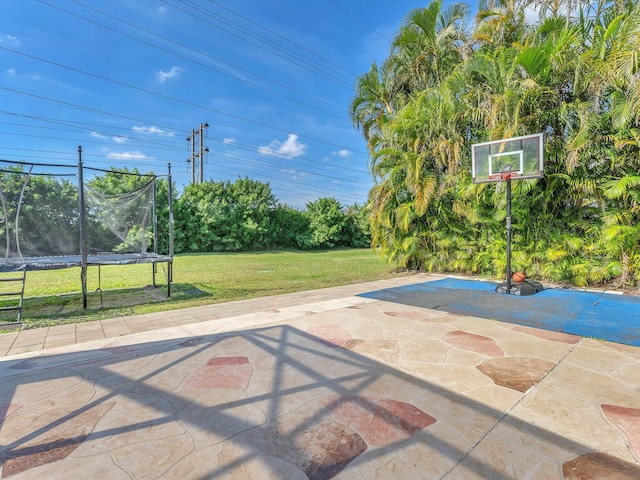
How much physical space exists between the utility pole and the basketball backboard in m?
20.9

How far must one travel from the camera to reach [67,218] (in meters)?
5.21

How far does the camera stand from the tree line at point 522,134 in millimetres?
5508

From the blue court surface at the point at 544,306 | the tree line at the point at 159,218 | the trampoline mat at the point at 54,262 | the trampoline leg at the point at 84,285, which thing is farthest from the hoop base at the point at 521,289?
the trampoline leg at the point at 84,285

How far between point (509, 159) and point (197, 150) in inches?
914

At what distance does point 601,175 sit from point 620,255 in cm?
149

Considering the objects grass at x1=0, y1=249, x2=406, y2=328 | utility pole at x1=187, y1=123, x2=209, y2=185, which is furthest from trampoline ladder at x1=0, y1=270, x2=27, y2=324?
utility pole at x1=187, y1=123, x2=209, y2=185

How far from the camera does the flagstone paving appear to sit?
149 cm

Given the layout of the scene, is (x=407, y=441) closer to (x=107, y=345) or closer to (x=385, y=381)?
(x=385, y=381)

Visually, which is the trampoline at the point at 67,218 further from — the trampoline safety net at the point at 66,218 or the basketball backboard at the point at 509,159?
the basketball backboard at the point at 509,159

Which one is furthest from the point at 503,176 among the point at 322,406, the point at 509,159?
the point at 322,406

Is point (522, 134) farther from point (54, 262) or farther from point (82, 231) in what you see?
point (54, 262)

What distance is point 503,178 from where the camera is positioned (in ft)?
19.5

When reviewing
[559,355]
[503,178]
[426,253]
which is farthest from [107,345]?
[426,253]

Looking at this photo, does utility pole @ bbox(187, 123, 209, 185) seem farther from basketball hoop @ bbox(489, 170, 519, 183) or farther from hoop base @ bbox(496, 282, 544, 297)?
hoop base @ bbox(496, 282, 544, 297)
